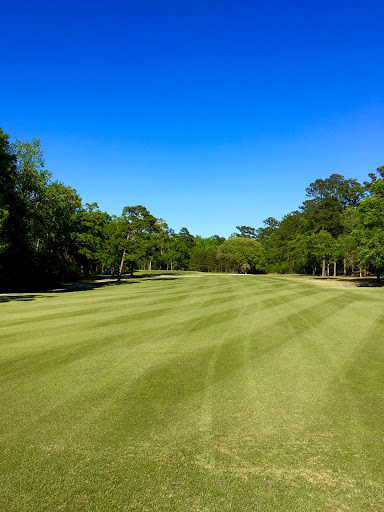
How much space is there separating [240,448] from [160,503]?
4.42 ft

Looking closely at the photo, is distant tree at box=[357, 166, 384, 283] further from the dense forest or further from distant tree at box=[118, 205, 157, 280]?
distant tree at box=[118, 205, 157, 280]

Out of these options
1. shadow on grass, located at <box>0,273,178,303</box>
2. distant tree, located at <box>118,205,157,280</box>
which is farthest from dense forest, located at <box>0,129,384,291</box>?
shadow on grass, located at <box>0,273,178,303</box>

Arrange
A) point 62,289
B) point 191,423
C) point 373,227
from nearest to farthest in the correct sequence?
point 191,423, point 62,289, point 373,227

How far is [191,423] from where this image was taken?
175 inches

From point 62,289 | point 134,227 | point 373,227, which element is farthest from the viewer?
point 134,227

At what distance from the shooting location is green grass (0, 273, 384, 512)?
312 cm

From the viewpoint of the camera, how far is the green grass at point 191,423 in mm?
3117

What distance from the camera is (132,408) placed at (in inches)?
192

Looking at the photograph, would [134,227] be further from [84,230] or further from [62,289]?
[62,289]

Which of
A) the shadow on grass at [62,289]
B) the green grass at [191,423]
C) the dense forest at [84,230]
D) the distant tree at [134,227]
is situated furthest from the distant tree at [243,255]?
the green grass at [191,423]

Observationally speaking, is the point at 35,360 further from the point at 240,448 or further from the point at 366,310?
the point at 366,310

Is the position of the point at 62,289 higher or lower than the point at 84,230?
lower

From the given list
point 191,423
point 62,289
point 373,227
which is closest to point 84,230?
point 62,289

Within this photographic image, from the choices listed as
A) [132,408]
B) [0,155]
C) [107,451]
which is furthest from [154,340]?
[0,155]
